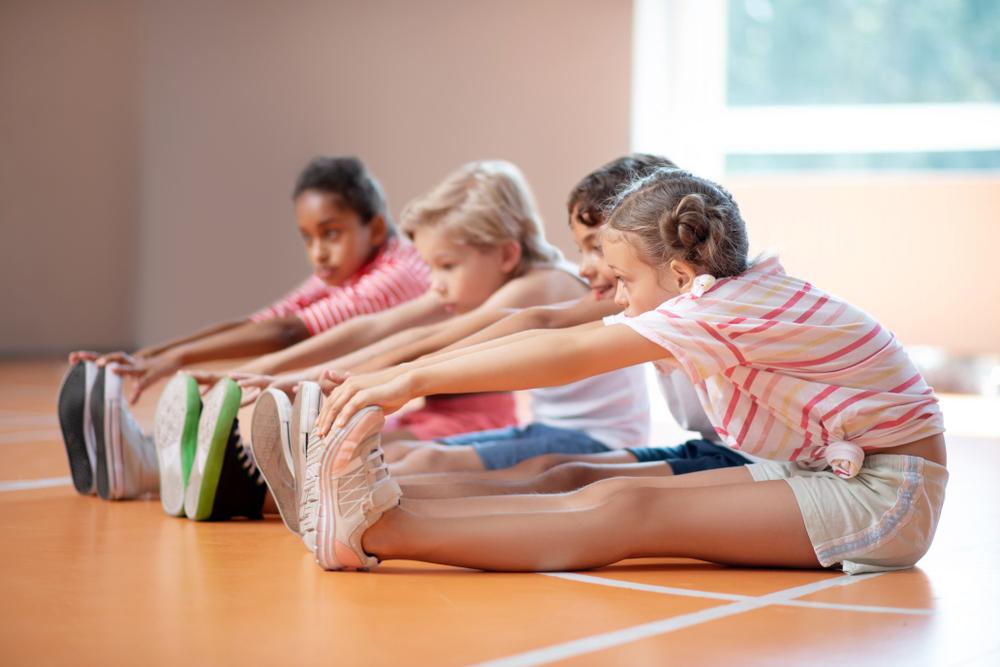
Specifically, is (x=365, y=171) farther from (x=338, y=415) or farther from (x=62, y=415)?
(x=338, y=415)

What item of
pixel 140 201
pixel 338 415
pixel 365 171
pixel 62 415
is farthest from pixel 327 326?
pixel 140 201

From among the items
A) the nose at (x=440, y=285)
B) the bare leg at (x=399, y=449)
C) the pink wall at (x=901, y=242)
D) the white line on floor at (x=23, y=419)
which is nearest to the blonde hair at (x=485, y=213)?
the nose at (x=440, y=285)

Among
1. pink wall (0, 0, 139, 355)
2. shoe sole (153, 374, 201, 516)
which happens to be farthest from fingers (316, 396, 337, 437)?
pink wall (0, 0, 139, 355)

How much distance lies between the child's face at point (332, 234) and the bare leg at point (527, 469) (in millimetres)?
881

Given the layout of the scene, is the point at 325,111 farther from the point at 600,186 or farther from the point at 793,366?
the point at 793,366

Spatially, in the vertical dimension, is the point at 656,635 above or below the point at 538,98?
below

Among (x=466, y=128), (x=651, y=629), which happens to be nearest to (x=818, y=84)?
(x=466, y=128)

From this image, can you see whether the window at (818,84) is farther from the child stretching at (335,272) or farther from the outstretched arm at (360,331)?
the outstretched arm at (360,331)

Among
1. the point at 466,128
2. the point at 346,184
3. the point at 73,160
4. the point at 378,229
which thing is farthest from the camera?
the point at 73,160

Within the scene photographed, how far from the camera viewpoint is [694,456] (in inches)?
85.6

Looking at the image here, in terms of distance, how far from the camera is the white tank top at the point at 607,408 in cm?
246

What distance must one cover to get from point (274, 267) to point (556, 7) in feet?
7.26

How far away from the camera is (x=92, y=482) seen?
7.75ft

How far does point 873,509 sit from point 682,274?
0.42 meters
